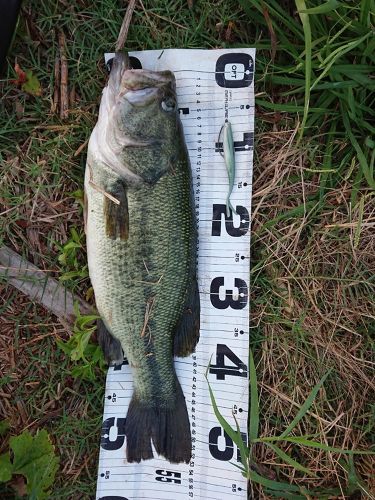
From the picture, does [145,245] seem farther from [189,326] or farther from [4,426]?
[4,426]

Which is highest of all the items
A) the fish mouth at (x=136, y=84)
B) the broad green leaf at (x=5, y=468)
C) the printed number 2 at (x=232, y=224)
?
the fish mouth at (x=136, y=84)

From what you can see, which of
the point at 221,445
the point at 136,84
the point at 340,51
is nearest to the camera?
the point at 136,84

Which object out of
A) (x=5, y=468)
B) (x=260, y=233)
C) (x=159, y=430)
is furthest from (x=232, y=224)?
(x=5, y=468)

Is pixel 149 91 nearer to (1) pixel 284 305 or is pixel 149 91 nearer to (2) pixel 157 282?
(2) pixel 157 282

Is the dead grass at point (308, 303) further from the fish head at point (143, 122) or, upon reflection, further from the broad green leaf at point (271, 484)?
the fish head at point (143, 122)

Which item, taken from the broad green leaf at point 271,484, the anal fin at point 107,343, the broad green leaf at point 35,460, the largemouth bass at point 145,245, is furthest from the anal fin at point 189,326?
the broad green leaf at point 35,460

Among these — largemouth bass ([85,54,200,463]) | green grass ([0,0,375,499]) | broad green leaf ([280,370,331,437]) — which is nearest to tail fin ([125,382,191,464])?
largemouth bass ([85,54,200,463])
